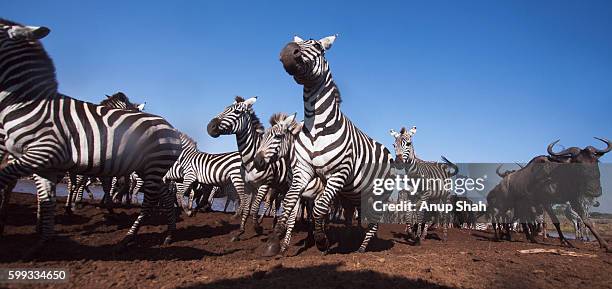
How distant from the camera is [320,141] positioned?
5887 millimetres

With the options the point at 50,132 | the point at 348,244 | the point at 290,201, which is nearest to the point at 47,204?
the point at 50,132

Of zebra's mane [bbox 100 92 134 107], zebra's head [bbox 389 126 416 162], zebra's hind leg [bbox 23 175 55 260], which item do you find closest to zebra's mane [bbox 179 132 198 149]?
zebra's mane [bbox 100 92 134 107]

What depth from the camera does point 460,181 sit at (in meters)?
15.0

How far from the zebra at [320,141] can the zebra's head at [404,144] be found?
701 cm

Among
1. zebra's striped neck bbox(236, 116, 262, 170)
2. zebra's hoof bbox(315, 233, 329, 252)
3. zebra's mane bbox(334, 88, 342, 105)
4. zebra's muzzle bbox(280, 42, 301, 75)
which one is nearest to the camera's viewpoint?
zebra's muzzle bbox(280, 42, 301, 75)

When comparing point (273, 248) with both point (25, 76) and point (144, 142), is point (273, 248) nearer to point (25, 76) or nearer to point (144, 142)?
point (144, 142)

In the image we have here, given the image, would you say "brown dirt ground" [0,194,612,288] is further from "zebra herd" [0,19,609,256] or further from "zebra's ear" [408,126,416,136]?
"zebra's ear" [408,126,416,136]

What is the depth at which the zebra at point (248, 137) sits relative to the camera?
847cm

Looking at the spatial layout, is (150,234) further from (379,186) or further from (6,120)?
(379,186)

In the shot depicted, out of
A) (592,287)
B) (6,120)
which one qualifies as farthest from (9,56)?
(592,287)

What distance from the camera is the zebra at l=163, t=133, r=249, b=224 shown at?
12.3 metres

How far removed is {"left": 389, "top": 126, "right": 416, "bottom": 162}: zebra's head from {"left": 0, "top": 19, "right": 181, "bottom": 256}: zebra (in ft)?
30.5

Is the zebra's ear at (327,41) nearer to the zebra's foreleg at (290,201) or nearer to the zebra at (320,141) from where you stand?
the zebra at (320,141)

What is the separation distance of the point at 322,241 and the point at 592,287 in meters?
3.56
